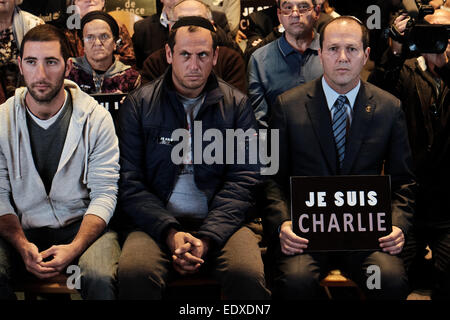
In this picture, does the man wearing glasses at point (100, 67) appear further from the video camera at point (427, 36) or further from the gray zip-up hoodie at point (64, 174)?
the video camera at point (427, 36)

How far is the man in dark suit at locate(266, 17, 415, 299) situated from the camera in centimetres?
291

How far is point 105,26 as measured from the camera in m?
3.84

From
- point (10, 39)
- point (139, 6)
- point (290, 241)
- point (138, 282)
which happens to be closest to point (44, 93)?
point (138, 282)

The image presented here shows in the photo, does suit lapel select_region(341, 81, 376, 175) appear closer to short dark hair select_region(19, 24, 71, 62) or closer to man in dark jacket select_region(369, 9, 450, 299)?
man in dark jacket select_region(369, 9, 450, 299)

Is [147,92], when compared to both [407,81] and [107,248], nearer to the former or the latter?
[107,248]

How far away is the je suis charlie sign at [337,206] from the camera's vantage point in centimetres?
268

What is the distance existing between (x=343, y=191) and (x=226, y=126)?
72 cm

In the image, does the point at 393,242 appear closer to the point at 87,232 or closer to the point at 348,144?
the point at 348,144

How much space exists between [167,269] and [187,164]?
1.91 ft

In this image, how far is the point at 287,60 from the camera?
3.76m

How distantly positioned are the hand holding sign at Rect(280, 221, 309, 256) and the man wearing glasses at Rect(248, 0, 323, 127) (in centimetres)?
106
